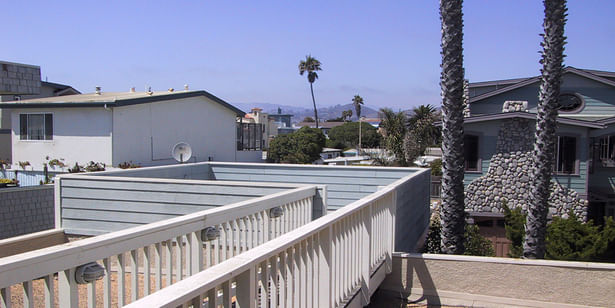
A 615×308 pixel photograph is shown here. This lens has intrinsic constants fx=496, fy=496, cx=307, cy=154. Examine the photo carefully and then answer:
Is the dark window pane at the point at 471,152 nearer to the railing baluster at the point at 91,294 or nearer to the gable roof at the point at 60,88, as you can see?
the railing baluster at the point at 91,294

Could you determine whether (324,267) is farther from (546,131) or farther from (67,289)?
(546,131)

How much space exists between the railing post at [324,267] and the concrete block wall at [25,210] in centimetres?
909

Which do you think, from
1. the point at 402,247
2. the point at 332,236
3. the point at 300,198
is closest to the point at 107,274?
the point at 332,236

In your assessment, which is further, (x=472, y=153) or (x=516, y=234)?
(x=472, y=153)

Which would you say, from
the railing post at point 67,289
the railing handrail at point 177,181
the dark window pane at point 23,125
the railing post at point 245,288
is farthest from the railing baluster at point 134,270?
the dark window pane at point 23,125

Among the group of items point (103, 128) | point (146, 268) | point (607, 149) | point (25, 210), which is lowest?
point (25, 210)

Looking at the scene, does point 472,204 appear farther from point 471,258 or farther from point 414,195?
point 471,258

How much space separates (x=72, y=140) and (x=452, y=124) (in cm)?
1318

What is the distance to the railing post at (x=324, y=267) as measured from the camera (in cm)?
338

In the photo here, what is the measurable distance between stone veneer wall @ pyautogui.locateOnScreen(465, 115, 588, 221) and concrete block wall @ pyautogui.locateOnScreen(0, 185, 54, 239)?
12908mm

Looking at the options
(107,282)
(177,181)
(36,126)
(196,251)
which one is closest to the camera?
(107,282)

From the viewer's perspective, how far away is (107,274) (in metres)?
3.02

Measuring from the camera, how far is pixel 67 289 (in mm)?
2738

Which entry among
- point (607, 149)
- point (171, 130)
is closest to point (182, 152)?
point (171, 130)
